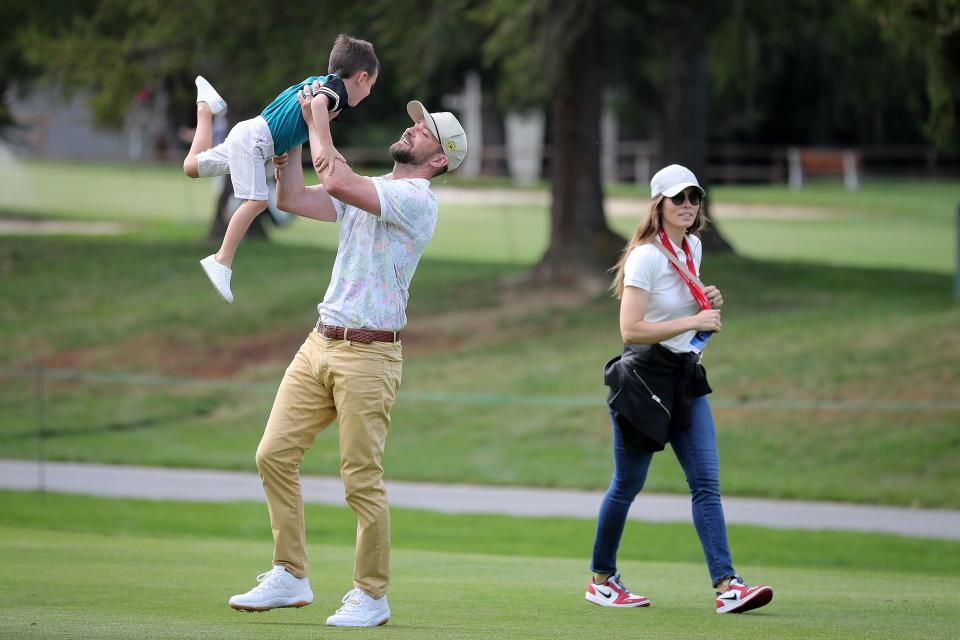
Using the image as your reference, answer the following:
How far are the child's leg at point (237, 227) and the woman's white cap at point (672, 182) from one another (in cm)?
190

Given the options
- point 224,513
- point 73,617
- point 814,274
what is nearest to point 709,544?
point 73,617

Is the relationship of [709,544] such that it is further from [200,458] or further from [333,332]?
[200,458]

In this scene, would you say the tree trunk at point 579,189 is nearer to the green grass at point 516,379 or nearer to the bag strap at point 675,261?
the green grass at point 516,379

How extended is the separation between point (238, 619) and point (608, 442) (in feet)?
32.3

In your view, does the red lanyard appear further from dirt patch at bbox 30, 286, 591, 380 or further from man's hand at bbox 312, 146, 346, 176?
dirt patch at bbox 30, 286, 591, 380

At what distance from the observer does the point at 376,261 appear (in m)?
6.23

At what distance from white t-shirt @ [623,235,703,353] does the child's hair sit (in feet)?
5.27

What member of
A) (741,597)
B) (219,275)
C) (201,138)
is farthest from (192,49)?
(741,597)

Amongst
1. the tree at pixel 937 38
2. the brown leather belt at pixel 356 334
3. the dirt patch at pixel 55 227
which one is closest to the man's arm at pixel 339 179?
the brown leather belt at pixel 356 334

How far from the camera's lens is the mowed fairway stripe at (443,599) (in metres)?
6.12

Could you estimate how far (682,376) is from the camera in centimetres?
704

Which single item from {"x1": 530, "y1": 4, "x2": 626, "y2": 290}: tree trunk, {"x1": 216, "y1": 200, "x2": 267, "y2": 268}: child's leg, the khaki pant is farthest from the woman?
{"x1": 530, "y1": 4, "x2": 626, "y2": 290}: tree trunk

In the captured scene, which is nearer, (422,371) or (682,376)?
(682,376)

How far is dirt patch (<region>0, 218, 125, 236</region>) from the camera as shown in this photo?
3344 cm
